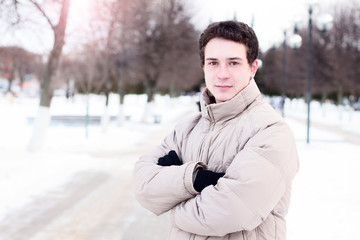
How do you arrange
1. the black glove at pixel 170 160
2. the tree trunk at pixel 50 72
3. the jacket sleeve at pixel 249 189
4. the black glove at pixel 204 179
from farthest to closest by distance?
the tree trunk at pixel 50 72, the black glove at pixel 170 160, the black glove at pixel 204 179, the jacket sleeve at pixel 249 189

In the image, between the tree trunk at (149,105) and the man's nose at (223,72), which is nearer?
the man's nose at (223,72)

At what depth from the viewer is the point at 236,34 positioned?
6.52 ft

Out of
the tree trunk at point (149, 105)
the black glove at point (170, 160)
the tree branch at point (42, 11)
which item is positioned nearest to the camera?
the black glove at point (170, 160)

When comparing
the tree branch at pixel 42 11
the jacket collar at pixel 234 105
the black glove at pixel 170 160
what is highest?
the tree branch at pixel 42 11

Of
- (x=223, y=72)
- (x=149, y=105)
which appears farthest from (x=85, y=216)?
(x=149, y=105)

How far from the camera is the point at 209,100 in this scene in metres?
2.25

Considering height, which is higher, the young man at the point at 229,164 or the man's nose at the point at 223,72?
the man's nose at the point at 223,72

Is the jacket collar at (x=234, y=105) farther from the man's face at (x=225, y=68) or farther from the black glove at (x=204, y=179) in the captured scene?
the black glove at (x=204, y=179)

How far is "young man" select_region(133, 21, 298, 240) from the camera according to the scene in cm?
181

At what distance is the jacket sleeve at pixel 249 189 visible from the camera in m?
1.80

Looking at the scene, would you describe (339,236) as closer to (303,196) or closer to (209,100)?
(303,196)

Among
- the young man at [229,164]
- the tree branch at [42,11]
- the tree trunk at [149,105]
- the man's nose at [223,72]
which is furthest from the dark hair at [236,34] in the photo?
the tree trunk at [149,105]

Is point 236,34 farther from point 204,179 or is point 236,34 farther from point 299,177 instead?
point 299,177

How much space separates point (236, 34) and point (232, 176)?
690mm
